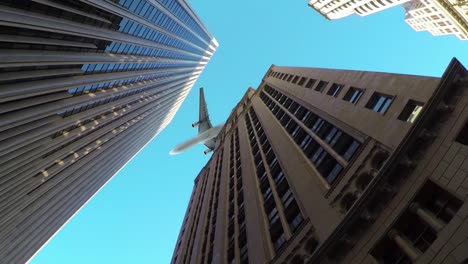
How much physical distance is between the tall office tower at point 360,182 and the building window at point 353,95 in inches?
4.3

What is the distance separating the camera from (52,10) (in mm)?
37719

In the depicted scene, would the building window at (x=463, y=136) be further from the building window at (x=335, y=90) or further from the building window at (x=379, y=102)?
the building window at (x=335, y=90)

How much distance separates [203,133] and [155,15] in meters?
62.8

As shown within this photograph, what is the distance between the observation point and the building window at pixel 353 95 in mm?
31312

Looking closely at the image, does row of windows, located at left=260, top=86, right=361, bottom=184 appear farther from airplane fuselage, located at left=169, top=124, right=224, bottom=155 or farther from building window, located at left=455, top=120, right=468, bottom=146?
airplane fuselage, located at left=169, top=124, right=224, bottom=155

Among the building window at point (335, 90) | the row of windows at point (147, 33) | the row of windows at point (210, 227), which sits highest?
the building window at point (335, 90)

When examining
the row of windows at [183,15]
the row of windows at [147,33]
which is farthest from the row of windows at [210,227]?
the row of windows at [183,15]

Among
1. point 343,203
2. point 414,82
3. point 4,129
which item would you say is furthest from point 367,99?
point 4,129

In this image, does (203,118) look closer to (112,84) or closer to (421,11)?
(421,11)

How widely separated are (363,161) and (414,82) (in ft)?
18.5

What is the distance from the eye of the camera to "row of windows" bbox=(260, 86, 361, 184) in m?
27.6

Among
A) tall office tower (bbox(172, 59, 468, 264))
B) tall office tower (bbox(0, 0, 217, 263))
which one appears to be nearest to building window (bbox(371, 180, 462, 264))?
tall office tower (bbox(172, 59, 468, 264))

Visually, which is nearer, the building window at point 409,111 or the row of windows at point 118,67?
the building window at point 409,111

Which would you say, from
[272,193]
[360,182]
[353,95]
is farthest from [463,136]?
[272,193]
